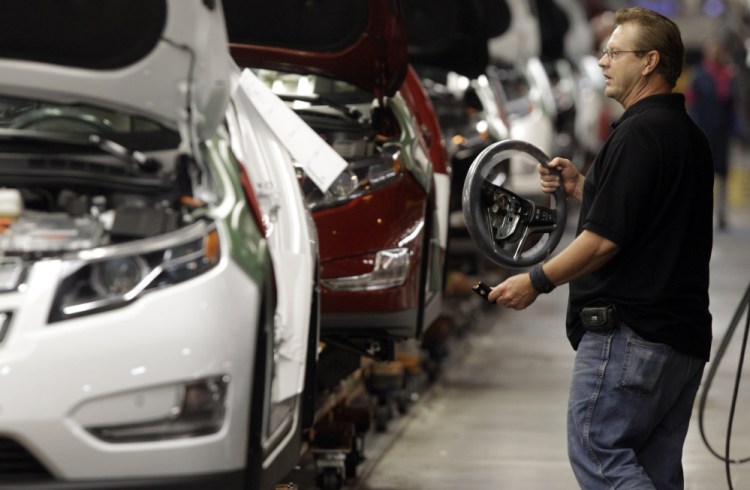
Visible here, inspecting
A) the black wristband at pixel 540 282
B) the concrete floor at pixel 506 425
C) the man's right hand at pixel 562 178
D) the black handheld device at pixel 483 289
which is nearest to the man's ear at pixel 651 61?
the man's right hand at pixel 562 178

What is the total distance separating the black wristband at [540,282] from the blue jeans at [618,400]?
9.8 inches

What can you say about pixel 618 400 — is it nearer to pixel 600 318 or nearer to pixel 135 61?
pixel 600 318

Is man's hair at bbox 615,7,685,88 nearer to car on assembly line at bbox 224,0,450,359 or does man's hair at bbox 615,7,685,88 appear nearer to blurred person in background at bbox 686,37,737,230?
car on assembly line at bbox 224,0,450,359

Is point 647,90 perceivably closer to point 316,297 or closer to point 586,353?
point 586,353

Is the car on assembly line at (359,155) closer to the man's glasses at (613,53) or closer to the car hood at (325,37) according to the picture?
the car hood at (325,37)

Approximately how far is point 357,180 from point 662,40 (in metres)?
2.39

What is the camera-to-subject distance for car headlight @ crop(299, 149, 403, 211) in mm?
7027

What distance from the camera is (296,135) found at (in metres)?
5.93

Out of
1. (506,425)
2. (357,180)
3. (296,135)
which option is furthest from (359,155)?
(506,425)

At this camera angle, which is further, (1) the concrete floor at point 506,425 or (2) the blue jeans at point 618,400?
(1) the concrete floor at point 506,425

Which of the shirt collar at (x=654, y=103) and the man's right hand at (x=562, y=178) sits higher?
the shirt collar at (x=654, y=103)

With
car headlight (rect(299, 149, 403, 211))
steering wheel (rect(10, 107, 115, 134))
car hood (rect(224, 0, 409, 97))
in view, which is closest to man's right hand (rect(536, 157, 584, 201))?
steering wheel (rect(10, 107, 115, 134))

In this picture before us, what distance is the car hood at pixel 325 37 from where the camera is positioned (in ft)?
23.4

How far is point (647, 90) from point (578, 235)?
496 mm
